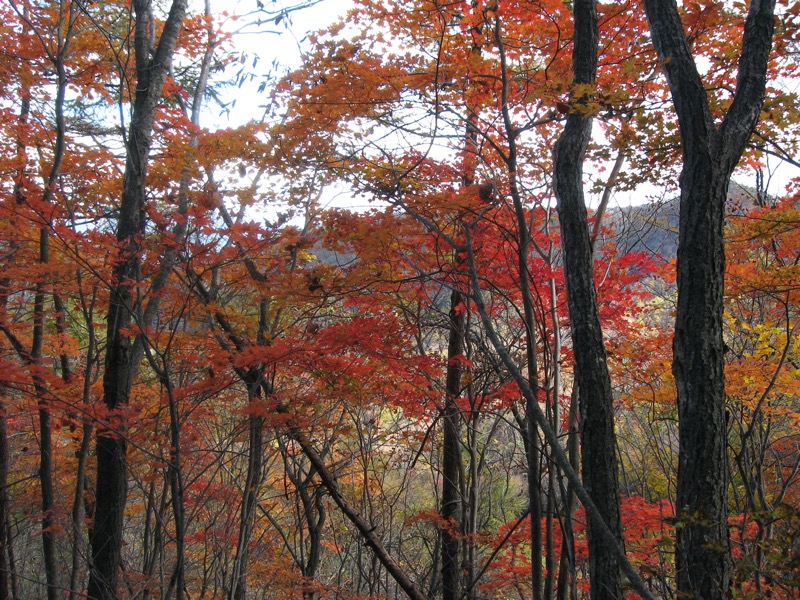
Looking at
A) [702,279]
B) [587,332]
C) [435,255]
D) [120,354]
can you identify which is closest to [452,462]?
[435,255]

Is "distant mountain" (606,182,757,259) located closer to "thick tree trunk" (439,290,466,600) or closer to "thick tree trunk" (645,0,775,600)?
"thick tree trunk" (645,0,775,600)

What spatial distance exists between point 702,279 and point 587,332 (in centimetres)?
70

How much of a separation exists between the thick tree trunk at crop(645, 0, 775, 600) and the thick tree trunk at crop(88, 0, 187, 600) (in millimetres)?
3536

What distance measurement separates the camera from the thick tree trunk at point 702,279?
8.97 feet

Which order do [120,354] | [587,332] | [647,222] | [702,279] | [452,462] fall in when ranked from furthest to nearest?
[452,462] → [647,222] → [120,354] → [587,332] → [702,279]

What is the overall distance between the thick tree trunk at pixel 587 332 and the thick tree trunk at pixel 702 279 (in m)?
0.37

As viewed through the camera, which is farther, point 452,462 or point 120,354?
point 452,462

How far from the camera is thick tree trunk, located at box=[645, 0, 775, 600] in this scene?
2.73 meters

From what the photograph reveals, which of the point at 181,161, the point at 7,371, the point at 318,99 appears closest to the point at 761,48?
the point at 318,99

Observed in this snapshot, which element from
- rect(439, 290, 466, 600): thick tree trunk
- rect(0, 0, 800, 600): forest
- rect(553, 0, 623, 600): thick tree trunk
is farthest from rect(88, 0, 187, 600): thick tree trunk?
rect(439, 290, 466, 600): thick tree trunk

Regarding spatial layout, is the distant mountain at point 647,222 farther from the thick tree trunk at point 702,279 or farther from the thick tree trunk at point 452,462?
the thick tree trunk at point 452,462

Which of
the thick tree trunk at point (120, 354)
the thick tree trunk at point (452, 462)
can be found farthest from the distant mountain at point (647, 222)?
the thick tree trunk at point (120, 354)

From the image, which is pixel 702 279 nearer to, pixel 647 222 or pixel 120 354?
pixel 647 222

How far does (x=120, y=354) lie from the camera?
4.13m
